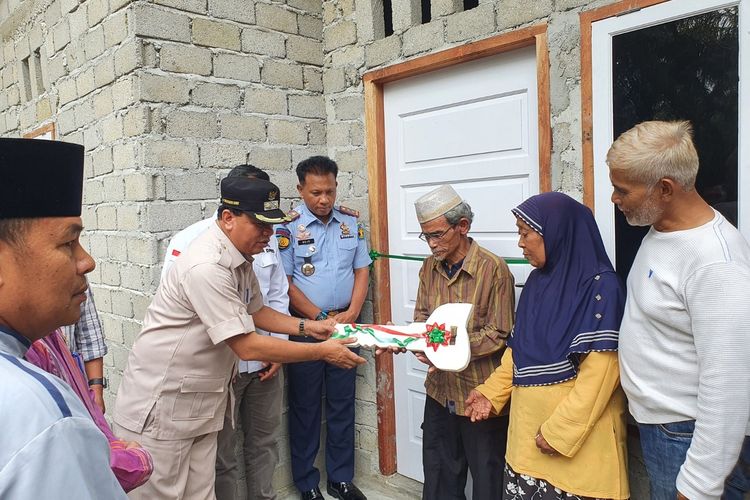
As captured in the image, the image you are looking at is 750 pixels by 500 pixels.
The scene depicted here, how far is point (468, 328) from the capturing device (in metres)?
2.47

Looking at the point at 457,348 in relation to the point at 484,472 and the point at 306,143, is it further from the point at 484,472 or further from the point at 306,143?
the point at 306,143

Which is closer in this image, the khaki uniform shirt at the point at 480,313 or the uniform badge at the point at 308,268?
the khaki uniform shirt at the point at 480,313

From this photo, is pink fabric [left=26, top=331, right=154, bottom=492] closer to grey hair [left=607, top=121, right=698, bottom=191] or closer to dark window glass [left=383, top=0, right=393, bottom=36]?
grey hair [left=607, top=121, right=698, bottom=191]

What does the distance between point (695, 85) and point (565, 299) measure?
1.03 metres

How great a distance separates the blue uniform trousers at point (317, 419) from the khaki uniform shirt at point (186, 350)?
1.08 meters

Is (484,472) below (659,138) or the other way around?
below

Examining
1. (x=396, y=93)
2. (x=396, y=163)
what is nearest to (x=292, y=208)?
(x=396, y=163)

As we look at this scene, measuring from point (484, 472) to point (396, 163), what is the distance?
6.18 feet

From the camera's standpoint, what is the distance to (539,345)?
2090mm

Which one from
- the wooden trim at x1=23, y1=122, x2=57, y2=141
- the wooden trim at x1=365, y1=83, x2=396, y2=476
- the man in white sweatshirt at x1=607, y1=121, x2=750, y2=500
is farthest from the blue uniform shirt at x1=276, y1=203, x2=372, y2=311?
the wooden trim at x1=23, y1=122, x2=57, y2=141

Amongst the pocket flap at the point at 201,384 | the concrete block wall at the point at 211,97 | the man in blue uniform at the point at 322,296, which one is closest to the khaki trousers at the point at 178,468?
the pocket flap at the point at 201,384

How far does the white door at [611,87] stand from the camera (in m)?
2.04

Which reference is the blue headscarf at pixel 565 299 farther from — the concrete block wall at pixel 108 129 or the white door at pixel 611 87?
the concrete block wall at pixel 108 129

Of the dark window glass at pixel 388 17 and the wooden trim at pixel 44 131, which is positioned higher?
the dark window glass at pixel 388 17
